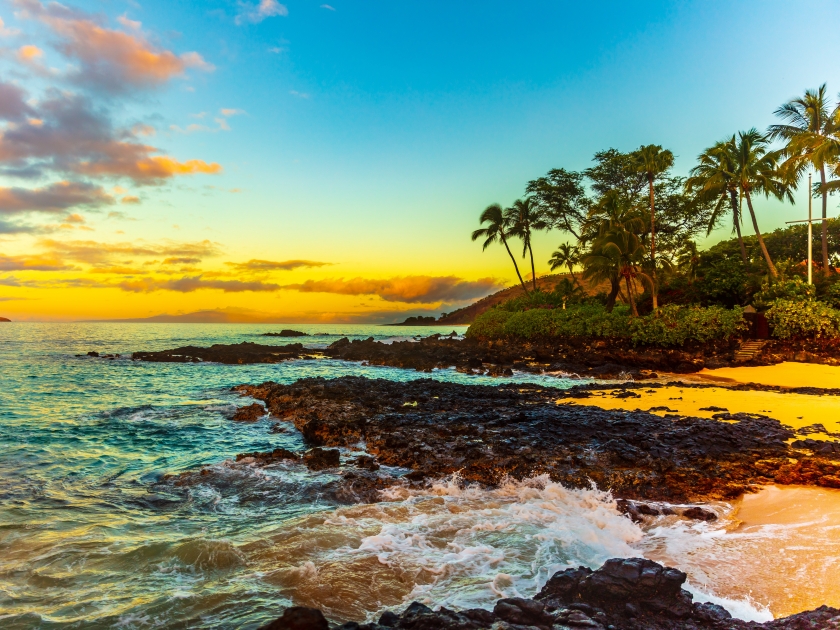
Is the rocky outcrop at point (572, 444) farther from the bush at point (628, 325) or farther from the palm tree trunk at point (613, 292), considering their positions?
the palm tree trunk at point (613, 292)

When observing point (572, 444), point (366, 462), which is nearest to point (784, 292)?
point (572, 444)

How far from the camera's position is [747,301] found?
96.5 ft

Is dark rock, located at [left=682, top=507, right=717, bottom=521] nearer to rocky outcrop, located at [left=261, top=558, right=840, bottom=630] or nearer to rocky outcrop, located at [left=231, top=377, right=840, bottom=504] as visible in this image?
rocky outcrop, located at [left=231, top=377, right=840, bottom=504]

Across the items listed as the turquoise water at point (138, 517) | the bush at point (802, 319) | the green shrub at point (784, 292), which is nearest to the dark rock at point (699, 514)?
the turquoise water at point (138, 517)

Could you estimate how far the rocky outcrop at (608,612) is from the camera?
386 centimetres

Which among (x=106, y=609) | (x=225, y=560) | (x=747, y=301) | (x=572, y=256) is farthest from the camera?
(x=572, y=256)

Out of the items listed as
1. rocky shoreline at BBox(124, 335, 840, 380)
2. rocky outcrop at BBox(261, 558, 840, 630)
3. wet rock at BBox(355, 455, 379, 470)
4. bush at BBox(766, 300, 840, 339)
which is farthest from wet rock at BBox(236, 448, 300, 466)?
bush at BBox(766, 300, 840, 339)

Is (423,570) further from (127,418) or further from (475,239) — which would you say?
(475,239)

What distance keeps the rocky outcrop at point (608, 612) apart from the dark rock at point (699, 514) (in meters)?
2.68

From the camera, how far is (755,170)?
3012cm

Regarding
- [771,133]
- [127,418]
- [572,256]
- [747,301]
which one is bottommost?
[127,418]

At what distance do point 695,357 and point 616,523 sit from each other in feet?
73.4

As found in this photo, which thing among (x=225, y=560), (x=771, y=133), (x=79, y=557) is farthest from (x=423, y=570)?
(x=771, y=133)

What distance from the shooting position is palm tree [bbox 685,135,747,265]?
30828 mm
